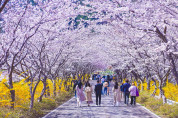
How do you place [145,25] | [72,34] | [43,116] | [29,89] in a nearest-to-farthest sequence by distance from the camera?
[145,25]
[43,116]
[29,89]
[72,34]

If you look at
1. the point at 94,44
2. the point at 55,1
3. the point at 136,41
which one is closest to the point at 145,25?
the point at 55,1

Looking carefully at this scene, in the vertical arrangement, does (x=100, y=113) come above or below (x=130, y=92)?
below

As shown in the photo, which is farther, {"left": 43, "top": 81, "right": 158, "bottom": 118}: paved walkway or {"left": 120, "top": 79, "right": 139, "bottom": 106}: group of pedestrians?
{"left": 120, "top": 79, "right": 139, "bottom": 106}: group of pedestrians

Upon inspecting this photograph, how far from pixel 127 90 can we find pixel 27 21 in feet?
28.0

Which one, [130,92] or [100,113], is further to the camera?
[130,92]

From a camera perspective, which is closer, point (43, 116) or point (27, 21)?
point (27, 21)

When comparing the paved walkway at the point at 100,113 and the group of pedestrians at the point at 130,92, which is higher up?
the group of pedestrians at the point at 130,92

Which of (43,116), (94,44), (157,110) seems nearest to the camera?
(43,116)

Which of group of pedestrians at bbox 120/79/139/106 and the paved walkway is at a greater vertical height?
group of pedestrians at bbox 120/79/139/106

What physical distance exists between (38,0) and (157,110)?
→ 847 cm

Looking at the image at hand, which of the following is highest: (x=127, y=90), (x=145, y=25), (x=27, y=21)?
(x=27, y=21)

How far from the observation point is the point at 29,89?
13867 millimetres

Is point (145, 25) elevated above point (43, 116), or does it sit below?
above

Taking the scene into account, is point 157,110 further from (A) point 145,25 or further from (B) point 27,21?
(B) point 27,21
